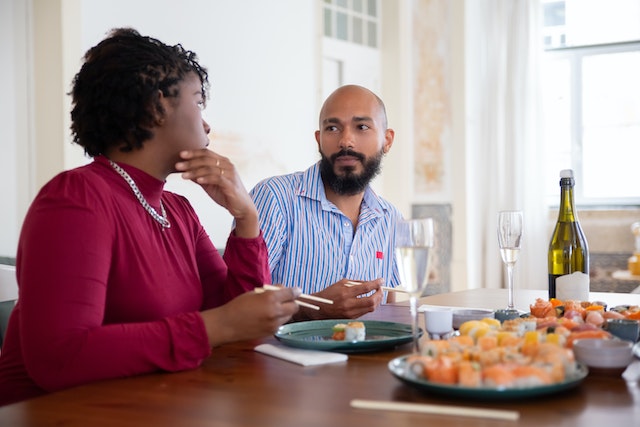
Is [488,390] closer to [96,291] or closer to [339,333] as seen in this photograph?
[339,333]

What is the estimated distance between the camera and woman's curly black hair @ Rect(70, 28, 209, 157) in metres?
1.42

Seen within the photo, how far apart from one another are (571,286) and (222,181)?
3.21ft

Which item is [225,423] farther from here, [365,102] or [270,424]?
[365,102]

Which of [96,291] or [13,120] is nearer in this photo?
[96,291]

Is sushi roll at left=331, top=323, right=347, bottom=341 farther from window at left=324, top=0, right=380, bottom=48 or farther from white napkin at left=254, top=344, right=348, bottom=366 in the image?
window at left=324, top=0, right=380, bottom=48

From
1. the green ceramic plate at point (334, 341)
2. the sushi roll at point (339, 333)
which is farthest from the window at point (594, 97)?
the sushi roll at point (339, 333)

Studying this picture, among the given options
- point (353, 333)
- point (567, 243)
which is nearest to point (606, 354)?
point (353, 333)

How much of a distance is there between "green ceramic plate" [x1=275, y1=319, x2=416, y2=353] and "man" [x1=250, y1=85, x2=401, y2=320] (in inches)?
32.3

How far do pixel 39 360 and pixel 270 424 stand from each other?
465 mm

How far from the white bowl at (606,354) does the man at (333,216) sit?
1.27 m

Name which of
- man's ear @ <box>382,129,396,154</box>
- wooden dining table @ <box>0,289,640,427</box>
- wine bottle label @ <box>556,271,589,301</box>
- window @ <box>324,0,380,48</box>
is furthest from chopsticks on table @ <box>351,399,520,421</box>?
window @ <box>324,0,380,48</box>

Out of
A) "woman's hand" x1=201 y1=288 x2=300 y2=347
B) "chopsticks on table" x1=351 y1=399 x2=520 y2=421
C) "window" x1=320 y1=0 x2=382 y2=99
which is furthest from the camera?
"window" x1=320 y1=0 x2=382 y2=99

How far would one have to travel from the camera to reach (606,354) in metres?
1.10

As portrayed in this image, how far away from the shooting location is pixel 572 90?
21.2ft
